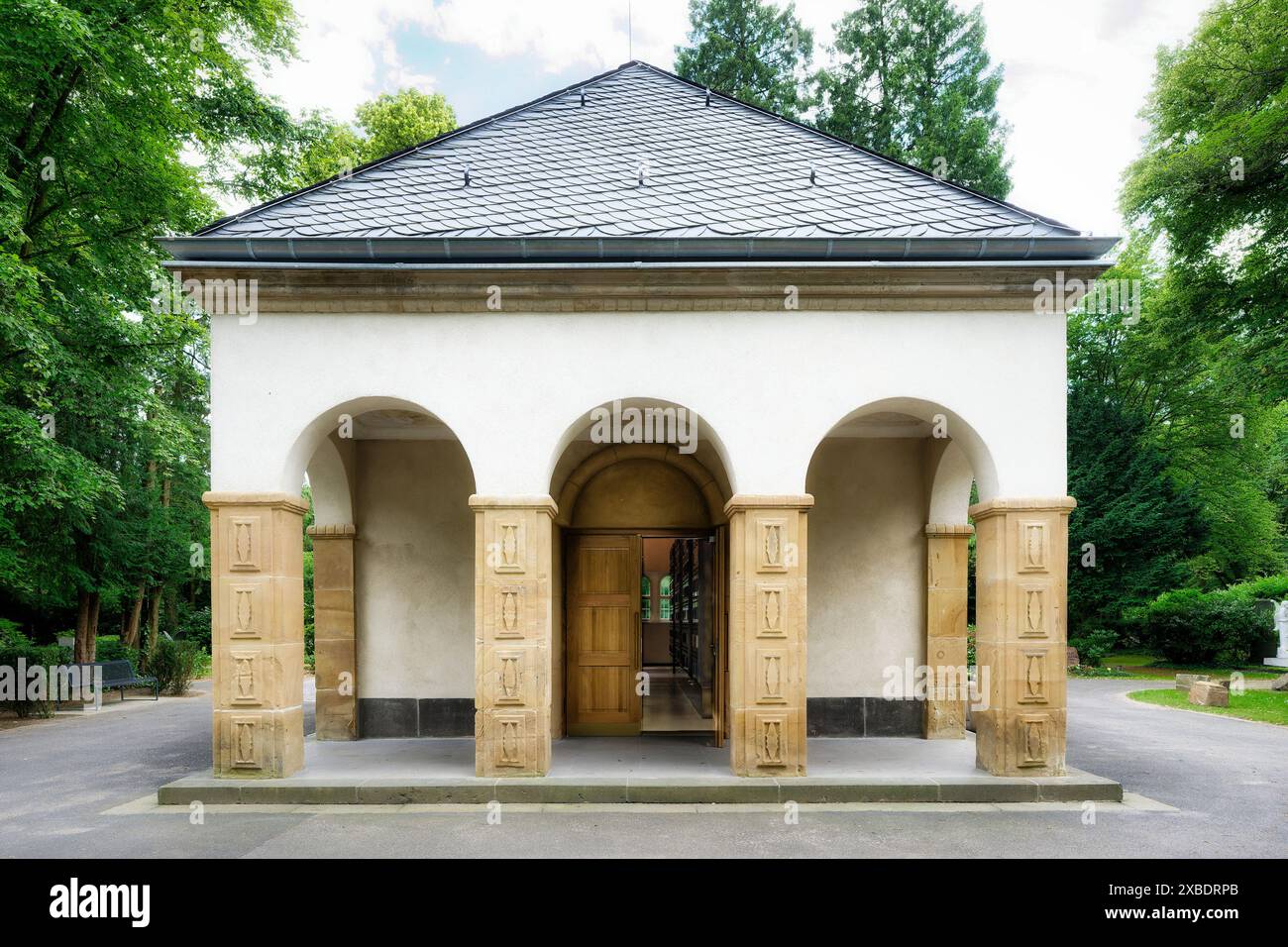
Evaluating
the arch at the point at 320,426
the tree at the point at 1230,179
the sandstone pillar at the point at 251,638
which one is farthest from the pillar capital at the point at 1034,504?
the tree at the point at 1230,179

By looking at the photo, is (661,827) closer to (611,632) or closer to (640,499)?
(611,632)

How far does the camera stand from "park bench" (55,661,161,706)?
54.2 ft

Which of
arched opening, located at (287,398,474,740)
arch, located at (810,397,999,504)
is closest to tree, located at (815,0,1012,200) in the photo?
arch, located at (810,397,999,504)

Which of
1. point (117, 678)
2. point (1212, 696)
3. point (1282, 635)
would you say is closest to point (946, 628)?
point (1212, 696)

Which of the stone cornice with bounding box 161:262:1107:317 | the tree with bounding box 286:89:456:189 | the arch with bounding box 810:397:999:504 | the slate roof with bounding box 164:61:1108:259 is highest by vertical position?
the tree with bounding box 286:89:456:189

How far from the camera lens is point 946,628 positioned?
10672 mm

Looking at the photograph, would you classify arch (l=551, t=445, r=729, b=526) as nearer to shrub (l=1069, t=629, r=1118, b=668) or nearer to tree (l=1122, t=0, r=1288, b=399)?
tree (l=1122, t=0, r=1288, b=399)

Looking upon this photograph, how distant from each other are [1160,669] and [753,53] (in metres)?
22.8

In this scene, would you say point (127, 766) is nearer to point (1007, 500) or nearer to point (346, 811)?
point (346, 811)

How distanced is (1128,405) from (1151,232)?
12.7 m

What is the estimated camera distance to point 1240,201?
57.4ft

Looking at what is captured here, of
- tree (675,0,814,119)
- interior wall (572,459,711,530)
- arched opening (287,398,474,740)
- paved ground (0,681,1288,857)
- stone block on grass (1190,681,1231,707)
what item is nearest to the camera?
paved ground (0,681,1288,857)

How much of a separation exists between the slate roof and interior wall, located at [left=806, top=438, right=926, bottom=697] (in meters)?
3.40

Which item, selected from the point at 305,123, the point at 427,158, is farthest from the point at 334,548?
the point at 305,123
